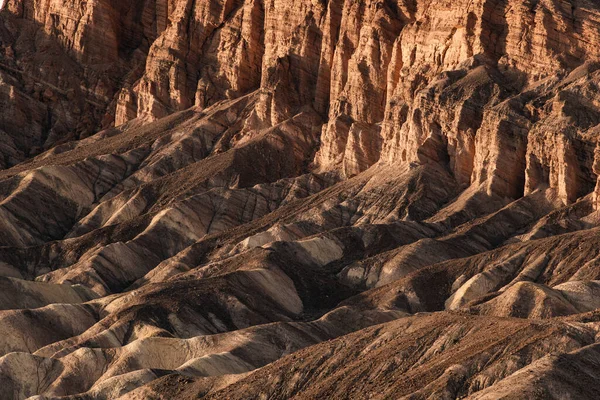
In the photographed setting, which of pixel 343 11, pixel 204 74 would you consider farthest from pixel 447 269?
pixel 204 74

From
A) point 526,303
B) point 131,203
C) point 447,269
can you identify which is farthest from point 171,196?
point 526,303

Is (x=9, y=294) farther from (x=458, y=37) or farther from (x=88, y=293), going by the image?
(x=458, y=37)

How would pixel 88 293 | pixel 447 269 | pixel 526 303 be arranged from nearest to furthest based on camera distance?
1. pixel 526 303
2. pixel 447 269
3. pixel 88 293

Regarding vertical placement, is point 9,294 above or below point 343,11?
below

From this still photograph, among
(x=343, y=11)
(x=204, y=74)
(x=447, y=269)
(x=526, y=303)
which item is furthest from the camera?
(x=204, y=74)

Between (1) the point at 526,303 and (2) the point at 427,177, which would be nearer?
(1) the point at 526,303

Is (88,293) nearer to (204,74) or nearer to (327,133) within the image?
(327,133)
